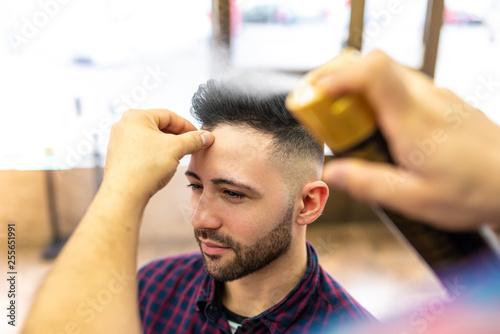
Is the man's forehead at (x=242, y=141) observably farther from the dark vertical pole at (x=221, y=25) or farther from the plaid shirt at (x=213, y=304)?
the dark vertical pole at (x=221, y=25)

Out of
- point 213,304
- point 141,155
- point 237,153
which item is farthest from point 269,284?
point 141,155

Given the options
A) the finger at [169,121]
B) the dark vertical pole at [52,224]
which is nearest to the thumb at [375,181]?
the finger at [169,121]

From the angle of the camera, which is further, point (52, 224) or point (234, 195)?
point (52, 224)

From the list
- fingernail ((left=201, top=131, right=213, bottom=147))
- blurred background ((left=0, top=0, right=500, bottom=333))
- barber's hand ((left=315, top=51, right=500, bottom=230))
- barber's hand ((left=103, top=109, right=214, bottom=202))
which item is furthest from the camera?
blurred background ((left=0, top=0, right=500, bottom=333))

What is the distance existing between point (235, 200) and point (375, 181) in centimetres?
93

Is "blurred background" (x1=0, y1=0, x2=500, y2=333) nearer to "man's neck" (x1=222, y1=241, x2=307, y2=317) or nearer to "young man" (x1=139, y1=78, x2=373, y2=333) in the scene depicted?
"young man" (x1=139, y1=78, x2=373, y2=333)

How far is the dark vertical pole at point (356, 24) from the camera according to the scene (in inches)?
139

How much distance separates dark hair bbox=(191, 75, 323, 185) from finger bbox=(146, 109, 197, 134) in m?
0.20

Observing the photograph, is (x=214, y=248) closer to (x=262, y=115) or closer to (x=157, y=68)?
(x=262, y=115)

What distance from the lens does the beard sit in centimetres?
130

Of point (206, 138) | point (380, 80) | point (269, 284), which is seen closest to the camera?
point (380, 80)

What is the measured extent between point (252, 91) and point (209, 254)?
56 centimetres

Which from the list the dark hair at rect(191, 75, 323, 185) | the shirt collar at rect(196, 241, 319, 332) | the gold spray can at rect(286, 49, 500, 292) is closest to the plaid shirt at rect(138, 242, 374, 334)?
the shirt collar at rect(196, 241, 319, 332)

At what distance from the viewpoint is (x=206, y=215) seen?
1286 millimetres
